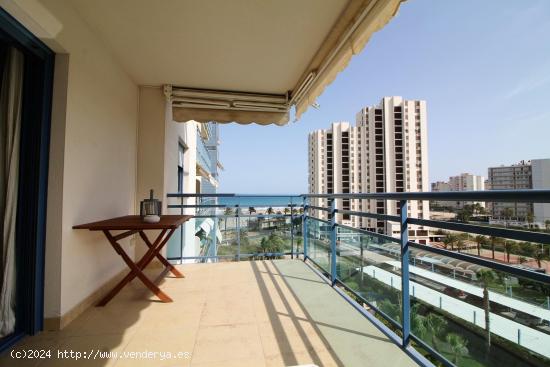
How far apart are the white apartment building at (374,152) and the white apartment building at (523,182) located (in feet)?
29.4

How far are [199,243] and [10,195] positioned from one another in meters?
3.52

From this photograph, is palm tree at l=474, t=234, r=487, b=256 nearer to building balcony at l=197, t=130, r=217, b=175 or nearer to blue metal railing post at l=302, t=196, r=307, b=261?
blue metal railing post at l=302, t=196, r=307, b=261

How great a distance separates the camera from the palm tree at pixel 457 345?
1.27 m

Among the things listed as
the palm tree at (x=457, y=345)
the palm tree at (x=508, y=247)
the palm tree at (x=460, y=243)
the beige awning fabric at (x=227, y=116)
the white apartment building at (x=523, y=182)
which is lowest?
the palm tree at (x=457, y=345)

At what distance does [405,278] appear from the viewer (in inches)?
64.7

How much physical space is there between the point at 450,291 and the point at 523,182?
14.1 meters

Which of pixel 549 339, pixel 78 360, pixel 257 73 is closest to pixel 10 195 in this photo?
pixel 78 360

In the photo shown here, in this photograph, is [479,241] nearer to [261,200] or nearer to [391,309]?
[391,309]

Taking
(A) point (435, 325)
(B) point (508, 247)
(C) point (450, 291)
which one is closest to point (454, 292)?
(C) point (450, 291)

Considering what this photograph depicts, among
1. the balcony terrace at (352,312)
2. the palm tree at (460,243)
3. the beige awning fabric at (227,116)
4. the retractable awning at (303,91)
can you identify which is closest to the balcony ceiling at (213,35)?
the retractable awning at (303,91)

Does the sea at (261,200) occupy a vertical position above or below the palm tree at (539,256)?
above

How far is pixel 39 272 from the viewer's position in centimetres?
192

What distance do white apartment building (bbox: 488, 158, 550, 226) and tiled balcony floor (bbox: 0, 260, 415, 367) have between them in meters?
1.05

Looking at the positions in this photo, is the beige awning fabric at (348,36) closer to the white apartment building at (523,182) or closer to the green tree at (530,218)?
the white apartment building at (523,182)
